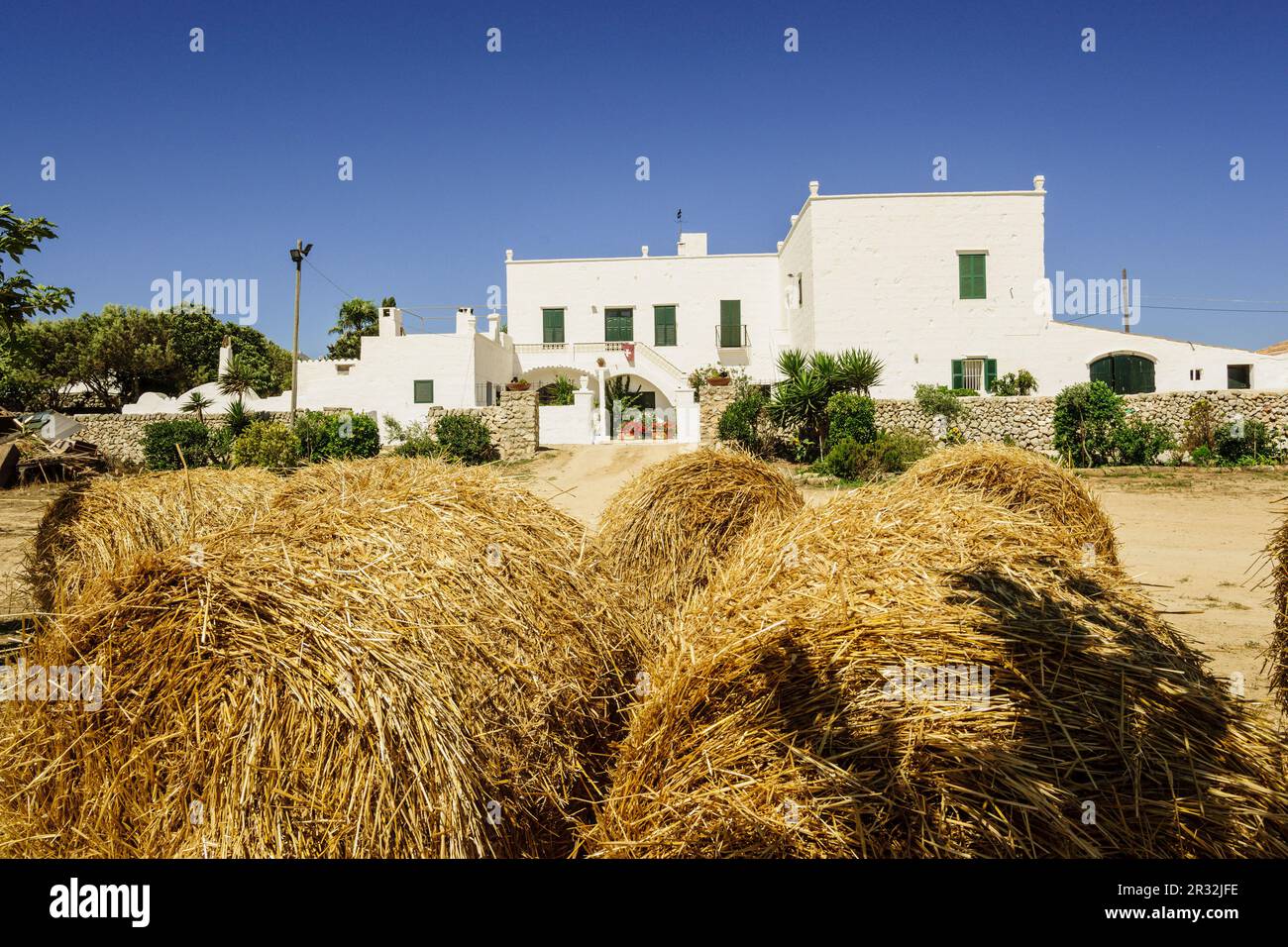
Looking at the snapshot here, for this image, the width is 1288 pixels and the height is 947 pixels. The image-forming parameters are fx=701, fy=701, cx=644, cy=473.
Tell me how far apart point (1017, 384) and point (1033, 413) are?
5.15 m

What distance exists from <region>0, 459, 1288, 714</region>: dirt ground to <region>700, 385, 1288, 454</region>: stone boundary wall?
335cm

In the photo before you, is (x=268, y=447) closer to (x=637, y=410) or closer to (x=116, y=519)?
(x=637, y=410)

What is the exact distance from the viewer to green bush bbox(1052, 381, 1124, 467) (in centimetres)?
2089

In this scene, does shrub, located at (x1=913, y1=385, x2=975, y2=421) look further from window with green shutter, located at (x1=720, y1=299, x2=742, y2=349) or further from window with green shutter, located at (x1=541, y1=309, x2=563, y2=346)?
window with green shutter, located at (x1=541, y1=309, x2=563, y2=346)

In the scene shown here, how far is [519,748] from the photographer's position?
2.88 metres

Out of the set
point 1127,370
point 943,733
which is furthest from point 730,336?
point 943,733

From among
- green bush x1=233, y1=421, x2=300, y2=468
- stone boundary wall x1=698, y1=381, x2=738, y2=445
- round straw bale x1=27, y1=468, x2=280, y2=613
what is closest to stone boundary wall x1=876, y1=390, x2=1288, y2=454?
stone boundary wall x1=698, y1=381, x2=738, y2=445

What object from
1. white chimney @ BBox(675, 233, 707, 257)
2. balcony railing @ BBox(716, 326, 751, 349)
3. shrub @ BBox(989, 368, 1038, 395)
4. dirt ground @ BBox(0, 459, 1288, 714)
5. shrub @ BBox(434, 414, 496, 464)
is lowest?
dirt ground @ BBox(0, 459, 1288, 714)

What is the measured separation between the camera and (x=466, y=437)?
81.8 ft

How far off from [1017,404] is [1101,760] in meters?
24.6
